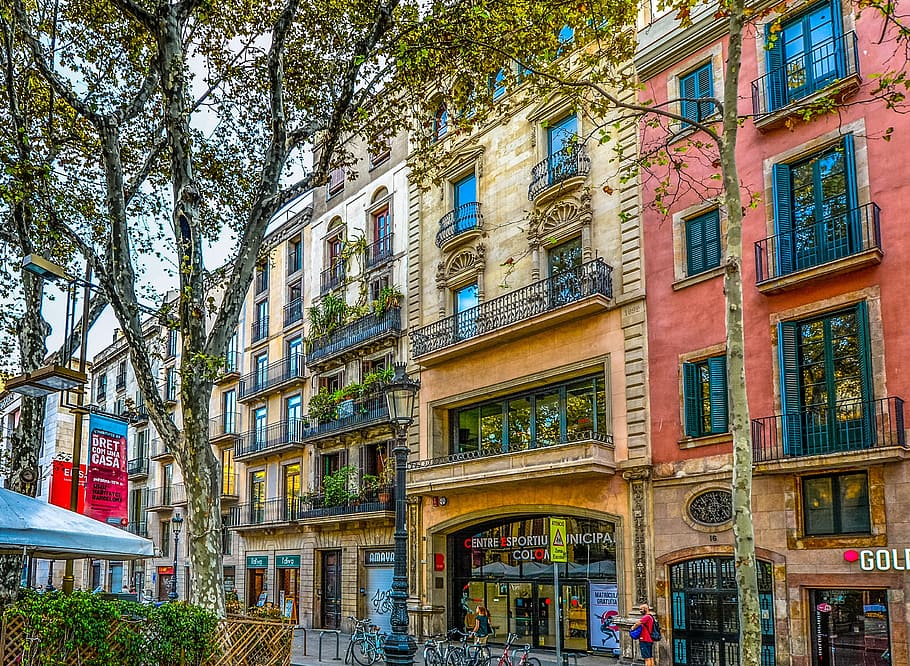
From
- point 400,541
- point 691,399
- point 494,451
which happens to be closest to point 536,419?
point 494,451

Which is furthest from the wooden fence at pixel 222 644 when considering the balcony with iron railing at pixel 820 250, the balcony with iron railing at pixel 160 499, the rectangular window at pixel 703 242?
the balcony with iron railing at pixel 160 499

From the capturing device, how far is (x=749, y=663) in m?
10.0

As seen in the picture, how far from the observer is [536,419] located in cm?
2577

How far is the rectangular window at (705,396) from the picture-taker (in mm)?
20953

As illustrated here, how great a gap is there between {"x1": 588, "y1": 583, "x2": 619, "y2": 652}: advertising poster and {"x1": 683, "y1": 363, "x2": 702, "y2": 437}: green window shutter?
15.5ft

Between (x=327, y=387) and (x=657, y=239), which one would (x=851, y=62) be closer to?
(x=657, y=239)

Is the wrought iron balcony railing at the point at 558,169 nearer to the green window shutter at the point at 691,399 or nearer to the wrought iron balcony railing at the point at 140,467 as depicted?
the green window shutter at the point at 691,399

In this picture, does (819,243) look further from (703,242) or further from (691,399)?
(691,399)

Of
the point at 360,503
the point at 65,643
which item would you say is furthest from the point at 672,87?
the point at 65,643

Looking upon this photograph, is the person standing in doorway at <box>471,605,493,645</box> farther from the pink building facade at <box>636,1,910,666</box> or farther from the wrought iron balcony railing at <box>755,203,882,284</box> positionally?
the wrought iron balcony railing at <box>755,203,882,284</box>

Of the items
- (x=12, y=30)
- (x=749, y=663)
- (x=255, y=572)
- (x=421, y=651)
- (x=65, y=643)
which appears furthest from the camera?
(x=255, y=572)

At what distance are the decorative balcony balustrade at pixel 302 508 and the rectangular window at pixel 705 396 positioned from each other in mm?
11405

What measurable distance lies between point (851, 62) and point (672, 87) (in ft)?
16.0

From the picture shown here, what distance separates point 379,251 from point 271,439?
9576 mm
